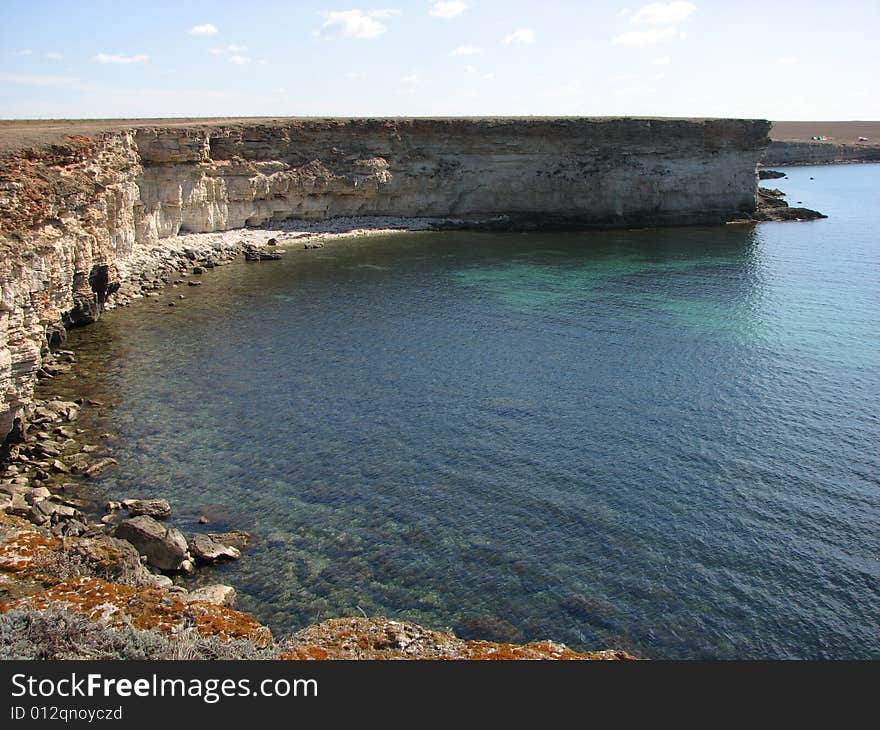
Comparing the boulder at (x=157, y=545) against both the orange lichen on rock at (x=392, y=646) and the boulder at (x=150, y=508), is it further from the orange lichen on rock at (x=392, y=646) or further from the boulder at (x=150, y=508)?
the orange lichen on rock at (x=392, y=646)

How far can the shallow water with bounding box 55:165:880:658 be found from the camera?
19.8m

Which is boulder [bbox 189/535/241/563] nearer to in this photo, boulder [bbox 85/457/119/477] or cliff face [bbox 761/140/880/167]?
boulder [bbox 85/457/119/477]

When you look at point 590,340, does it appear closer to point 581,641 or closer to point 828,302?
point 828,302

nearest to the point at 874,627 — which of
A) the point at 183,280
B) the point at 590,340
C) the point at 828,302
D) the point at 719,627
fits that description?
the point at 719,627

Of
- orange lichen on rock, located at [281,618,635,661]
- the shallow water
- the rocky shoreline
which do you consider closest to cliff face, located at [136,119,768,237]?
the shallow water

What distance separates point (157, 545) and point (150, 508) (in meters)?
2.90

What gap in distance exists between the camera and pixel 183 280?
5569 cm

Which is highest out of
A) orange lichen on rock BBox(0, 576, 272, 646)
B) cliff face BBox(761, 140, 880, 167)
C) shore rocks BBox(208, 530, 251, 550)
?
cliff face BBox(761, 140, 880, 167)

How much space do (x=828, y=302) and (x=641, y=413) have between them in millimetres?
27085

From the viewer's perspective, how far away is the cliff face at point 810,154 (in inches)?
7082

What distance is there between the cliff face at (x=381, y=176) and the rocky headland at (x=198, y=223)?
16 cm

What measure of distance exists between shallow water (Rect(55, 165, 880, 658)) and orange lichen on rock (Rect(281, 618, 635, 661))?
120 inches

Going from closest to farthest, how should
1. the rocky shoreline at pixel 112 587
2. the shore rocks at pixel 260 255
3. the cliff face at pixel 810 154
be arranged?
the rocky shoreline at pixel 112 587, the shore rocks at pixel 260 255, the cliff face at pixel 810 154

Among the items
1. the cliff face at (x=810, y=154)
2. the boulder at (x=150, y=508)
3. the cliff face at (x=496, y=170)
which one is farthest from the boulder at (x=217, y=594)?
the cliff face at (x=810, y=154)
